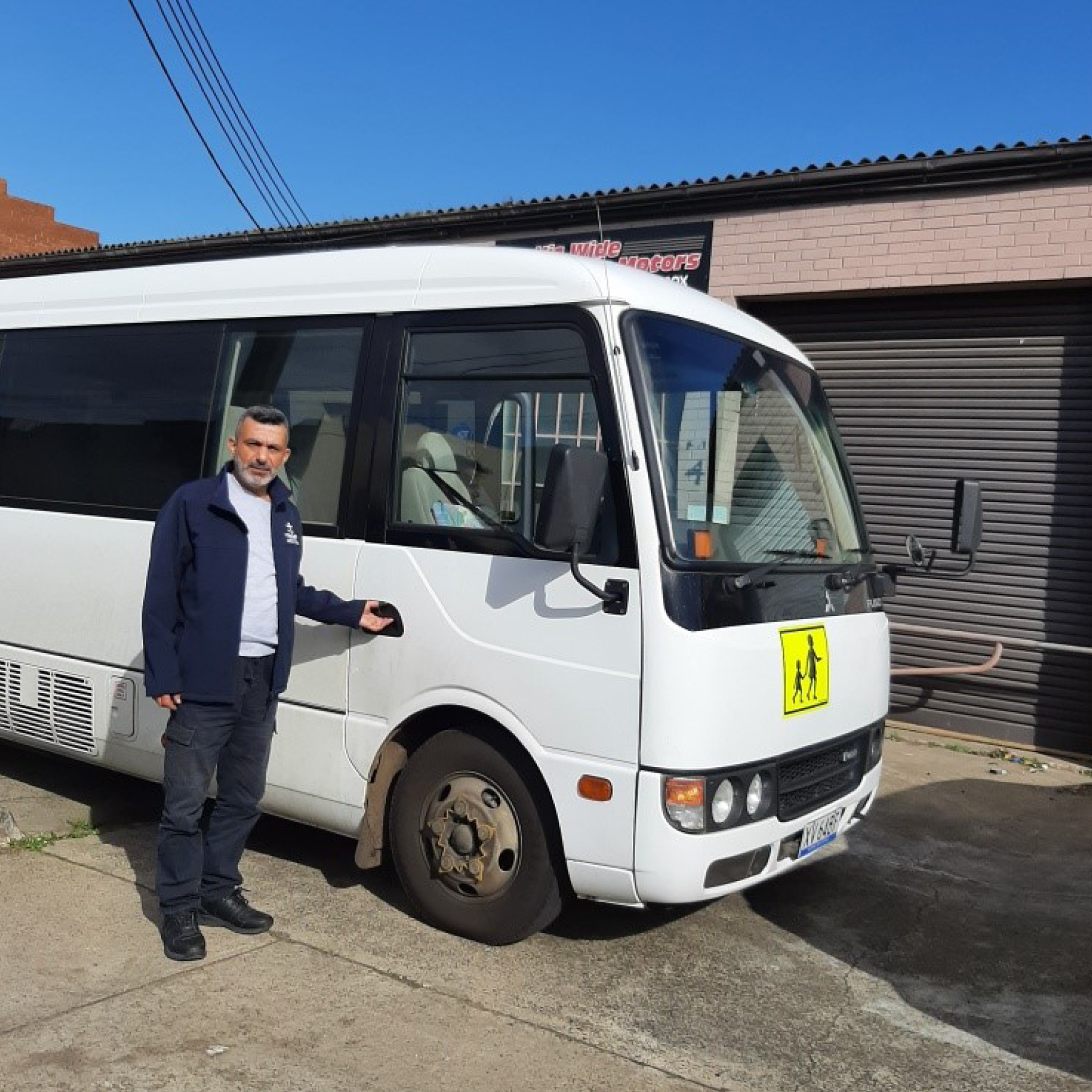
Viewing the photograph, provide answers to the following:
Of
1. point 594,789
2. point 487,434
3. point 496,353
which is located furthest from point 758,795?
point 496,353

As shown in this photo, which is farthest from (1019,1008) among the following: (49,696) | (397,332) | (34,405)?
(34,405)

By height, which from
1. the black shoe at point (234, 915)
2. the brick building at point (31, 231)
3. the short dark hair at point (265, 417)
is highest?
the brick building at point (31, 231)

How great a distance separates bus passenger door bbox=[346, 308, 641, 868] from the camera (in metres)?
4.18

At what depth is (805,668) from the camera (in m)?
4.47

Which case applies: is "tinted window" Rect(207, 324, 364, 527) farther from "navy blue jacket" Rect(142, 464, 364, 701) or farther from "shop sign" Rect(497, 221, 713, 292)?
"shop sign" Rect(497, 221, 713, 292)

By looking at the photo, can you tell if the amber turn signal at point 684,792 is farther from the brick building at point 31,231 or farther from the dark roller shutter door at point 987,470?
the brick building at point 31,231

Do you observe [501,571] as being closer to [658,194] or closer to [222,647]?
[222,647]

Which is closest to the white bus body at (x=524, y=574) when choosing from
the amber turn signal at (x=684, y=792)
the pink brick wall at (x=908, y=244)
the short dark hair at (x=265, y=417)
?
the amber turn signal at (x=684, y=792)

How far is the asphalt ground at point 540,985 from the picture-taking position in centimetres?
363

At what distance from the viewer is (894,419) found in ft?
33.2

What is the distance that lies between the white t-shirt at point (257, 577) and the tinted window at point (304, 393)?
1.76ft

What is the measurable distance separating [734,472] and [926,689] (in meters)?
6.19

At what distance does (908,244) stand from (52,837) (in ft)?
24.9

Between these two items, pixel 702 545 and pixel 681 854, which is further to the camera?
pixel 702 545
